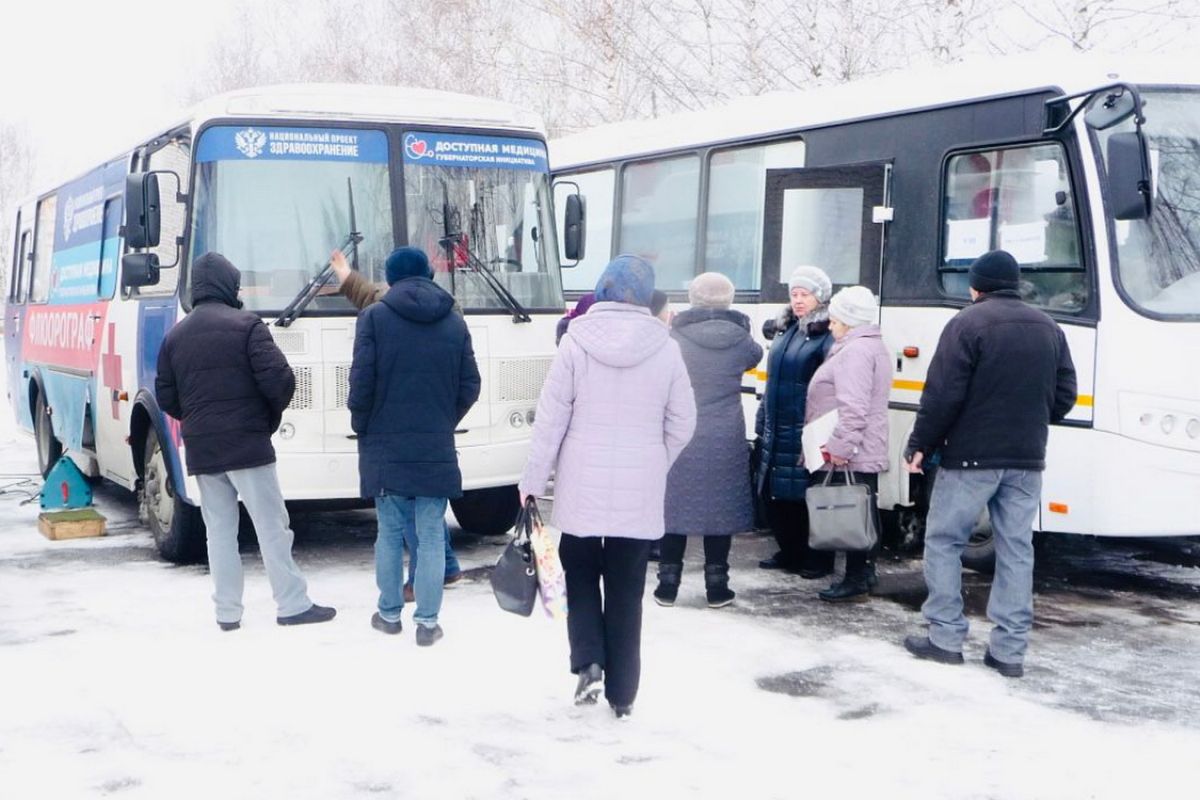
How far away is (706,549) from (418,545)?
1656 mm

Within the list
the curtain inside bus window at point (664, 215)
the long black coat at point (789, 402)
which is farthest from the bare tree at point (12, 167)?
the long black coat at point (789, 402)

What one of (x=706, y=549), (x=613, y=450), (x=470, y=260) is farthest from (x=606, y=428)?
(x=470, y=260)

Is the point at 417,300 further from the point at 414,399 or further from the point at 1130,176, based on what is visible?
the point at 1130,176

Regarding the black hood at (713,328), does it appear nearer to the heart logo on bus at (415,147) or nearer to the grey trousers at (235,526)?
the heart logo on bus at (415,147)

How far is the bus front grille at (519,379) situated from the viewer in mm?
8242

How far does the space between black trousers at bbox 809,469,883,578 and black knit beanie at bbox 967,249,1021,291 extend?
1575 mm

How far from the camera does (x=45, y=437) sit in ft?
39.1

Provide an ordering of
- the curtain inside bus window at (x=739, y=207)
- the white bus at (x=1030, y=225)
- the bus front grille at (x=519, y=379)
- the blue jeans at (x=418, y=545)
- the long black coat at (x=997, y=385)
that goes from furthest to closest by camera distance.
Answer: the curtain inside bus window at (x=739, y=207) < the bus front grille at (x=519, y=379) < the white bus at (x=1030, y=225) < the blue jeans at (x=418, y=545) < the long black coat at (x=997, y=385)

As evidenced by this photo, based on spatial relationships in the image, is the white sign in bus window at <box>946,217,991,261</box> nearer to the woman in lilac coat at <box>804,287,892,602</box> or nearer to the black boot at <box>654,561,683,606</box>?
the woman in lilac coat at <box>804,287,892,602</box>

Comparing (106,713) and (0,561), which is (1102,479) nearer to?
(106,713)

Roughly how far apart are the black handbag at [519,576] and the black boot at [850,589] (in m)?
2.49

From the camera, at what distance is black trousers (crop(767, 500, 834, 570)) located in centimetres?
819

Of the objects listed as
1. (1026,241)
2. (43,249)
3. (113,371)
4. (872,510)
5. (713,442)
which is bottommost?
(872,510)

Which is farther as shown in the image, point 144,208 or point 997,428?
point 144,208
